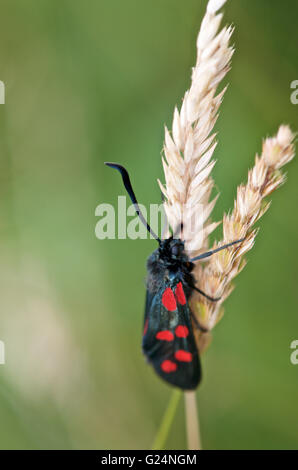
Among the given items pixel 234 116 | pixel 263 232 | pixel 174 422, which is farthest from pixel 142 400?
pixel 234 116

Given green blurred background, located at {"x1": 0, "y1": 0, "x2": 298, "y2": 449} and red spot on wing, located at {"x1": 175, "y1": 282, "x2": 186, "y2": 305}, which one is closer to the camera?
red spot on wing, located at {"x1": 175, "y1": 282, "x2": 186, "y2": 305}

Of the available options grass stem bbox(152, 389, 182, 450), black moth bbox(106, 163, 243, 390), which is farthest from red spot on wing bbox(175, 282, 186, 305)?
grass stem bbox(152, 389, 182, 450)

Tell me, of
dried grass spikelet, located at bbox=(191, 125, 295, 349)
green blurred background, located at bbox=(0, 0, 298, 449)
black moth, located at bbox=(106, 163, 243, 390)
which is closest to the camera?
dried grass spikelet, located at bbox=(191, 125, 295, 349)

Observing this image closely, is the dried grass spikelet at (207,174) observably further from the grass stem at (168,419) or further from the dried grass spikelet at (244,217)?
the grass stem at (168,419)

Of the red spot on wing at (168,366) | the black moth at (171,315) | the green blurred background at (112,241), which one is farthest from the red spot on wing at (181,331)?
the green blurred background at (112,241)

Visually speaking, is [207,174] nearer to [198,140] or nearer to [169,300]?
[198,140]

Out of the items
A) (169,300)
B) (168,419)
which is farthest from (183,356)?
(168,419)

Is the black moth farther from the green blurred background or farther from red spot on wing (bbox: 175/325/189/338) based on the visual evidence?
the green blurred background

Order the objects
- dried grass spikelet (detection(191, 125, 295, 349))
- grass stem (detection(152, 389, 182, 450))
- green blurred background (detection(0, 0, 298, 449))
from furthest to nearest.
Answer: green blurred background (detection(0, 0, 298, 449))
grass stem (detection(152, 389, 182, 450))
dried grass spikelet (detection(191, 125, 295, 349))

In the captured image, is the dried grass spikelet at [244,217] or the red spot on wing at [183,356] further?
the red spot on wing at [183,356]
